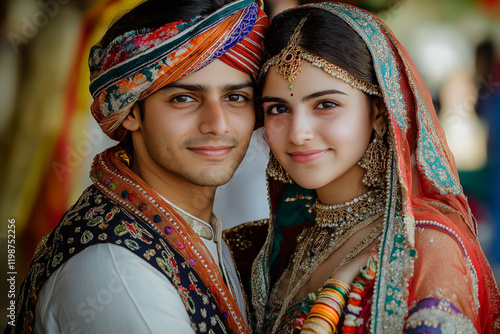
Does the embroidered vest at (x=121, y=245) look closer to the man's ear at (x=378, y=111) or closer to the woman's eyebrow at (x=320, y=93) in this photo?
the woman's eyebrow at (x=320, y=93)

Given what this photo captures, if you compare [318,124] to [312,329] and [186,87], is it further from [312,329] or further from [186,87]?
[312,329]

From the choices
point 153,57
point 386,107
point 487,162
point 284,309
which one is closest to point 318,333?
point 284,309

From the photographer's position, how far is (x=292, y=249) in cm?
226

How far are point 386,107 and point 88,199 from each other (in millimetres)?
1137

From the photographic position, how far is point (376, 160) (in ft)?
6.02

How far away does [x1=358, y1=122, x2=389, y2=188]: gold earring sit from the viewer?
5.99 ft

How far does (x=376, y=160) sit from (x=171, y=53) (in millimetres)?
834

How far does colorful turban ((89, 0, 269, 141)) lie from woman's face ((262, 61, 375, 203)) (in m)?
0.23

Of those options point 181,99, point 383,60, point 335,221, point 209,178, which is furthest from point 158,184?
point 383,60

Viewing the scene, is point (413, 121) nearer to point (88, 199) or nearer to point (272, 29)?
point (272, 29)

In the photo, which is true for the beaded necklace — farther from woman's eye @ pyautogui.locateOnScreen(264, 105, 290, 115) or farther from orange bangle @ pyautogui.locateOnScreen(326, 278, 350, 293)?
woman's eye @ pyautogui.locateOnScreen(264, 105, 290, 115)

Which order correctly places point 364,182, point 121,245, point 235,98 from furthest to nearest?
point 235,98 → point 364,182 → point 121,245

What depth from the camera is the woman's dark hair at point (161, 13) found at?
1958 mm

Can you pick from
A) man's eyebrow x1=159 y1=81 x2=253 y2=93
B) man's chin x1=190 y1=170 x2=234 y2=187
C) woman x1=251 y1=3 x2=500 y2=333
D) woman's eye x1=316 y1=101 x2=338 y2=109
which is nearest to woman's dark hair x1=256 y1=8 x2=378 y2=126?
woman x1=251 y1=3 x2=500 y2=333
